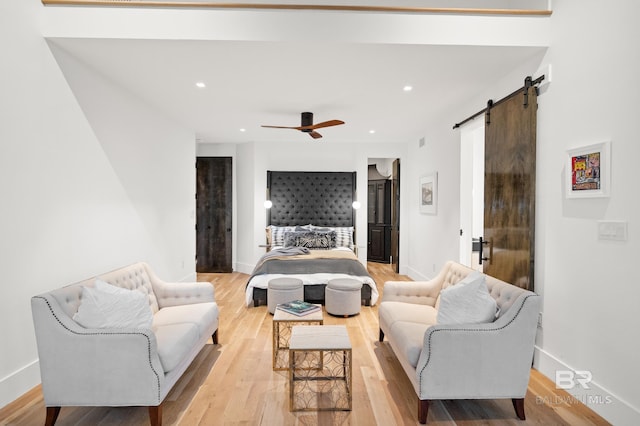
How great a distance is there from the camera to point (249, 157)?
7.10m

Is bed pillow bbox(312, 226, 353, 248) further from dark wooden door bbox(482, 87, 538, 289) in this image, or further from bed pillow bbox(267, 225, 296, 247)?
dark wooden door bbox(482, 87, 538, 289)

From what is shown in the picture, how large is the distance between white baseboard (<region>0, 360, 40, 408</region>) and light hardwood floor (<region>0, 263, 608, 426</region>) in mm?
46

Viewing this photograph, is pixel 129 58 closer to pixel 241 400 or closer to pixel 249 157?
pixel 241 400

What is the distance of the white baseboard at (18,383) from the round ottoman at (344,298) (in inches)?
113

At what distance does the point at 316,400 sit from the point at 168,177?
380 cm

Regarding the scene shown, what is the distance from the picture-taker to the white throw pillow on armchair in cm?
238

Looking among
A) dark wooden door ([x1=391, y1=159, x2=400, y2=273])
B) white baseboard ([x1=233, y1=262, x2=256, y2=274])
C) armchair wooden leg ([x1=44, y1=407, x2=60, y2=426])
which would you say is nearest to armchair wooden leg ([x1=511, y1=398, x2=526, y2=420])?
armchair wooden leg ([x1=44, y1=407, x2=60, y2=426])

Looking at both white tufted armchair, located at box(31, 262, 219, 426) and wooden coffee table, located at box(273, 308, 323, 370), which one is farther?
wooden coffee table, located at box(273, 308, 323, 370)

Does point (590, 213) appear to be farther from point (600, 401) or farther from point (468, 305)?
point (600, 401)

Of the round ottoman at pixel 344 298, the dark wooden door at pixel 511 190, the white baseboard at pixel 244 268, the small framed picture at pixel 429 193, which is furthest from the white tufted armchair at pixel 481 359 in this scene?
the white baseboard at pixel 244 268

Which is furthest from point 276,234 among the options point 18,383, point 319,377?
point 18,383

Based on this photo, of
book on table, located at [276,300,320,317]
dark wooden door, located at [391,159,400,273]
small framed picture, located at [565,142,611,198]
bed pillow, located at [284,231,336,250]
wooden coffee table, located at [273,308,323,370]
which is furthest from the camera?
dark wooden door, located at [391,159,400,273]

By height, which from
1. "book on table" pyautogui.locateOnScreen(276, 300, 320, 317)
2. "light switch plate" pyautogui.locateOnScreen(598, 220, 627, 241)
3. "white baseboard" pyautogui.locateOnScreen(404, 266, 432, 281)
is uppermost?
"light switch plate" pyautogui.locateOnScreen(598, 220, 627, 241)

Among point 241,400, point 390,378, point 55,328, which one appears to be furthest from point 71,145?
point 390,378
